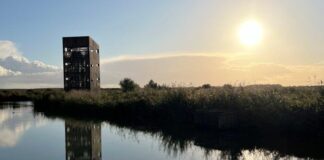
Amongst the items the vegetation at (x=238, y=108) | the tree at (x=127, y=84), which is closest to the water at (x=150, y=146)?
the vegetation at (x=238, y=108)

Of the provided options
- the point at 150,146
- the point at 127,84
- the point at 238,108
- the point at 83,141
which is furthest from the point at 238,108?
the point at 127,84

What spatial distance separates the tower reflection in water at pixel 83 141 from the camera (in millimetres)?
13503

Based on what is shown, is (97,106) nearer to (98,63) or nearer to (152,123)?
(152,123)

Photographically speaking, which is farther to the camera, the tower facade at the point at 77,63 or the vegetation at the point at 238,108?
the tower facade at the point at 77,63

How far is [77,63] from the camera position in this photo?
190ft

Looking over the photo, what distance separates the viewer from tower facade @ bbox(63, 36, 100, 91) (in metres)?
57.7

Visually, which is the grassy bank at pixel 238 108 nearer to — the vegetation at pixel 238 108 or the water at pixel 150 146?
the vegetation at pixel 238 108

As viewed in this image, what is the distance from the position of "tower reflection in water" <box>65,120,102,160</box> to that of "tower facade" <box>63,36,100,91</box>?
3486 cm

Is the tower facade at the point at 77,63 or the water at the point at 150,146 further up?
the tower facade at the point at 77,63

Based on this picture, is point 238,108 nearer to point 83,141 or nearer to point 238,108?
point 238,108

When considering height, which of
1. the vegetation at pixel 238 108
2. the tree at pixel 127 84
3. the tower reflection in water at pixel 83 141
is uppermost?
the tree at pixel 127 84

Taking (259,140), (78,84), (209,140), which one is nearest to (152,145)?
(209,140)

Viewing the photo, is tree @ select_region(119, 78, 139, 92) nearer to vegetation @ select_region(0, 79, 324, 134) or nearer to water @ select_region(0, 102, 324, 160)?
vegetation @ select_region(0, 79, 324, 134)

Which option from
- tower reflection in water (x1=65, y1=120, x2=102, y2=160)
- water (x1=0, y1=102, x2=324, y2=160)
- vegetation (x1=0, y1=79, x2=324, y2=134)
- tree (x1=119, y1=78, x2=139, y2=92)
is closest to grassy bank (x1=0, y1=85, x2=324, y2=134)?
vegetation (x1=0, y1=79, x2=324, y2=134)
